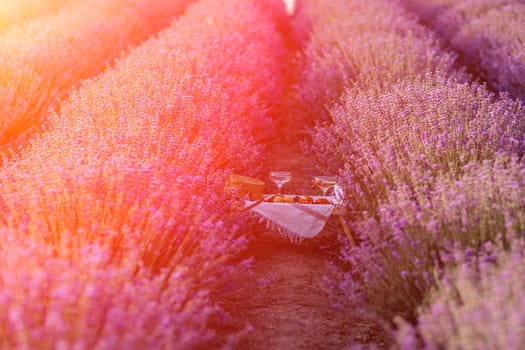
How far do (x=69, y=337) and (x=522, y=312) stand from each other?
140 centimetres

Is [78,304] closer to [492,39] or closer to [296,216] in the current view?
[296,216]

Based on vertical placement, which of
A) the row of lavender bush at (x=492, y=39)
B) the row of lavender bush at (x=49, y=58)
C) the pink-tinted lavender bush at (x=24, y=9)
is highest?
the pink-tinted lavender bush at (x=24, y=9)

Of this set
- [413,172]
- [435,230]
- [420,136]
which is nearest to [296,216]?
[420,136]

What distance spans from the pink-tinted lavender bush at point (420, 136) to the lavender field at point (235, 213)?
0.07 ft

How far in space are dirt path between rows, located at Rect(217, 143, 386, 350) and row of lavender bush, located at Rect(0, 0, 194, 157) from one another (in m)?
2.55

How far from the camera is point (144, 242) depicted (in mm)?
3033

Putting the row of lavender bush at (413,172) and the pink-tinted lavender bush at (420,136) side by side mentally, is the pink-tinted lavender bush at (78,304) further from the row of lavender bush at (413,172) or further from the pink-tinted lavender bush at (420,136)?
the pink-tinted lavender bush at (420,136)

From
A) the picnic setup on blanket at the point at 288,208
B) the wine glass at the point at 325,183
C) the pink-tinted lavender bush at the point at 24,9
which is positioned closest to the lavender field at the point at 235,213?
the picnic setup on blanket at the point at 288,208

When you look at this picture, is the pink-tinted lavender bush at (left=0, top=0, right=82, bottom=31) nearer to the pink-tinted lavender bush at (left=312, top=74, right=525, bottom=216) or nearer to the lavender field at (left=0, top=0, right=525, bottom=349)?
the lavender field at (left=0, top=0, right=525, bottom=349)

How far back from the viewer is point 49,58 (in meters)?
7.17

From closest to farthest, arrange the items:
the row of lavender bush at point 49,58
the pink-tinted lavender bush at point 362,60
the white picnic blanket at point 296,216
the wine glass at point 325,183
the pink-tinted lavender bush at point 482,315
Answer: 1. the pink-tinted lavender bush at point 482,315
2. the white picnic blanket at point 296,216
3. the wine glass at point 325,183
4. the row of lavender bush at point 49,58
5. the pink-tinted lavender bush at point 362,60

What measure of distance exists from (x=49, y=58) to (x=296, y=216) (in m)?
4.03

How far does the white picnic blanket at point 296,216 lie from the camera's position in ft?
14.6

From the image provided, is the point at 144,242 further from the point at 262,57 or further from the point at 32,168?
the point at 262,57
